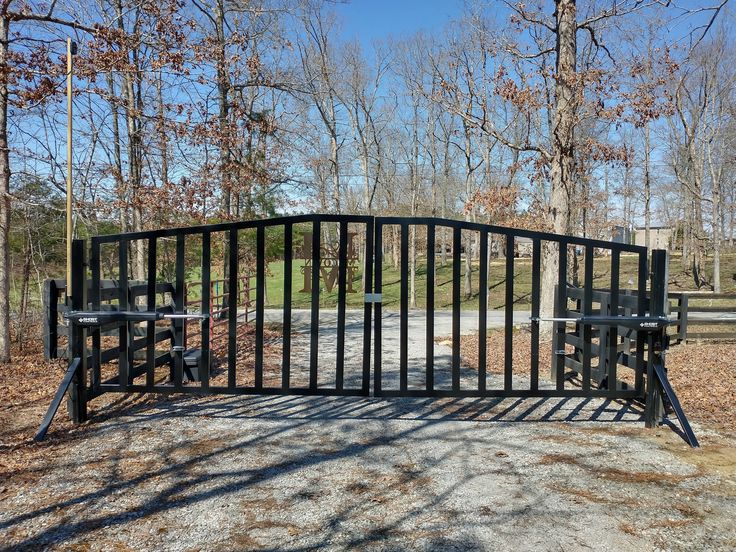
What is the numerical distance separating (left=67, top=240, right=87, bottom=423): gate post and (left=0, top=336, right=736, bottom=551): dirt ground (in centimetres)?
16

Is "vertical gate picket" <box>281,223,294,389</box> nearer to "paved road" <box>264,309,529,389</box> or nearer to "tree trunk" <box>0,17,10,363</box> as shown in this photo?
Answer: "paved road" <box>264,309,529,389</box>

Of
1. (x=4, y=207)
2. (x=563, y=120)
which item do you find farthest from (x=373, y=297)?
(x=563, y=120)

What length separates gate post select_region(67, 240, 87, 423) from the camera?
4883mm

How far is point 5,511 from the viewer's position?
10.5ft

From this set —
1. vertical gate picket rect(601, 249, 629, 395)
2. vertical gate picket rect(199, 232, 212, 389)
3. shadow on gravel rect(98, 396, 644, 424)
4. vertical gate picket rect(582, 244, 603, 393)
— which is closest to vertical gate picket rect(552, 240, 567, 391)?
vertical gate picket rect(582, 244, 603, 393)

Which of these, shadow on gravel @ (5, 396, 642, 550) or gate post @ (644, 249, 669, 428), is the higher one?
gate post @ (644, 249, 669, 428)

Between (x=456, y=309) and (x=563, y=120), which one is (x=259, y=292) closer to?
(x=456, y=309)

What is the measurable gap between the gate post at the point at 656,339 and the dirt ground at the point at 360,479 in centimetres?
19

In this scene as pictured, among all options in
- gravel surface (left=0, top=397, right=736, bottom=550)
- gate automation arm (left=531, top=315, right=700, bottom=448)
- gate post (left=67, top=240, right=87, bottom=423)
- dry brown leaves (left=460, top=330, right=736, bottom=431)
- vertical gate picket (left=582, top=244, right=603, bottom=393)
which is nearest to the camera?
gravel surface (left=0, top=397, right=736, bottom=550)

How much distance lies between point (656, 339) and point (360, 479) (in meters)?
2.99

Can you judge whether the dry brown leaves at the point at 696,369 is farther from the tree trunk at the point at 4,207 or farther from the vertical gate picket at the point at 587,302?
the tree trunk at the point at 4,207

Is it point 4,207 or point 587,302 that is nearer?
point 587,302

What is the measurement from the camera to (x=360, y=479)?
3.75 m

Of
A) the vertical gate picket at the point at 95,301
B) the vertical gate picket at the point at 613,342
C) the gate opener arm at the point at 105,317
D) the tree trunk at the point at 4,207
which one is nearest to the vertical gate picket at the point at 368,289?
the gate opener arm at the point at 105,317
